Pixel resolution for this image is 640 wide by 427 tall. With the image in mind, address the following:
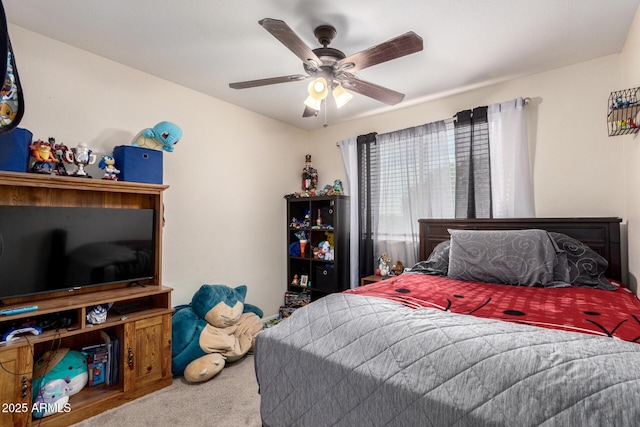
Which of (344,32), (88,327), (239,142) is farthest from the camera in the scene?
(239,142)

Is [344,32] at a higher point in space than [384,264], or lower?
higher

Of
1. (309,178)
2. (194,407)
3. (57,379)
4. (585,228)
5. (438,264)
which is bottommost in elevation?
(194,407)

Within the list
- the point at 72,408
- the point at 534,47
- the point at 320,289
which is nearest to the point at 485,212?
the point at 534,47

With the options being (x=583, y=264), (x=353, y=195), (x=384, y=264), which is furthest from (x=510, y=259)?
(x=353, y=195)

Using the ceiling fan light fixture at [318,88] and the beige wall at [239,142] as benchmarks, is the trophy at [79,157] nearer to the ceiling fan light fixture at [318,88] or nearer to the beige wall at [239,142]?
the beige wall at [239,142]

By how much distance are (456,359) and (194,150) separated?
113 inches

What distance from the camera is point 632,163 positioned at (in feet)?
6.85

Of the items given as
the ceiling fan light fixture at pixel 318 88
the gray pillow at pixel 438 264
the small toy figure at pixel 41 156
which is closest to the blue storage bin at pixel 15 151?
the small toy figure at pixel 41 156

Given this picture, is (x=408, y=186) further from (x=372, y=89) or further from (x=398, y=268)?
(x=372, y=89)

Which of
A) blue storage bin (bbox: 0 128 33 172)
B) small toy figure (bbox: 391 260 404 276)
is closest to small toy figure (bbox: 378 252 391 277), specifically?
small toy figure (bbox: 391 260 404 276)

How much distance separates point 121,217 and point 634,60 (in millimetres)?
3728

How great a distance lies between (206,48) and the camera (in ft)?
7.53

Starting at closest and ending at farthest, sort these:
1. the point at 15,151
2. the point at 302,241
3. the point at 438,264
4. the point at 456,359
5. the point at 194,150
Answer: the point at 456,359 → the point at 15,151 → the point at 438,264 → the point at 194,150 → the point at 302,241

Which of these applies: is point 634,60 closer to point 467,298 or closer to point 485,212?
point 485,212
